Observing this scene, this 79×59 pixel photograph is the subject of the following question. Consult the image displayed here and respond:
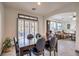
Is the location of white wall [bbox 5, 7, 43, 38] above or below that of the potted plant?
above

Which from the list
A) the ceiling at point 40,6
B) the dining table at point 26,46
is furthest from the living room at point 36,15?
the dining table at point 26,46

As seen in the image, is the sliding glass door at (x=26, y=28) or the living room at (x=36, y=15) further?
the sliding glass door at (x=26, y=28)

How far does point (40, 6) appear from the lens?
81.2 inches

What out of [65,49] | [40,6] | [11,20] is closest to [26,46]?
[11,20]

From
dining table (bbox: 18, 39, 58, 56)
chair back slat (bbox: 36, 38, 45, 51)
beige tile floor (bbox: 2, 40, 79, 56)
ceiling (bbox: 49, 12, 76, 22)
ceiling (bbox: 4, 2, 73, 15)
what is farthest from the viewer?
chair back slat (bbox: 36, 38, 45, 51)

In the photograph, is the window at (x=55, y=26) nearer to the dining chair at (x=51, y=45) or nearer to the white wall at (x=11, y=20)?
the dining chair at (x=51, y=45)

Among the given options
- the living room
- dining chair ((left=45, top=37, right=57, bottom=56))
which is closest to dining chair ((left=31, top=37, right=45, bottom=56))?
dining chair ((left=45, top=37, right=57, bottom=56))

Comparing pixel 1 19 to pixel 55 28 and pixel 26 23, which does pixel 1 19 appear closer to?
pixel 26 23

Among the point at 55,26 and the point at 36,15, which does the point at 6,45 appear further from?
the point at 55,26

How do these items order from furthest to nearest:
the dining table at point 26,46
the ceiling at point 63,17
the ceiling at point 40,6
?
the dining table at point 26,46, the ceiling at point 63,17, the ceiling at point 40,6

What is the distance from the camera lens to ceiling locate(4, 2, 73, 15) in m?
1.94

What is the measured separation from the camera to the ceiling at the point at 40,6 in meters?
1.94

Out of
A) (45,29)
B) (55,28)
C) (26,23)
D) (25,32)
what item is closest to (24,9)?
(26,23)

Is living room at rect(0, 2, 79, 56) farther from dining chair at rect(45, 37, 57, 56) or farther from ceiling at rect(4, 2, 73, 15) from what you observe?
dining chair at rect(45, 37, 57, 56)
